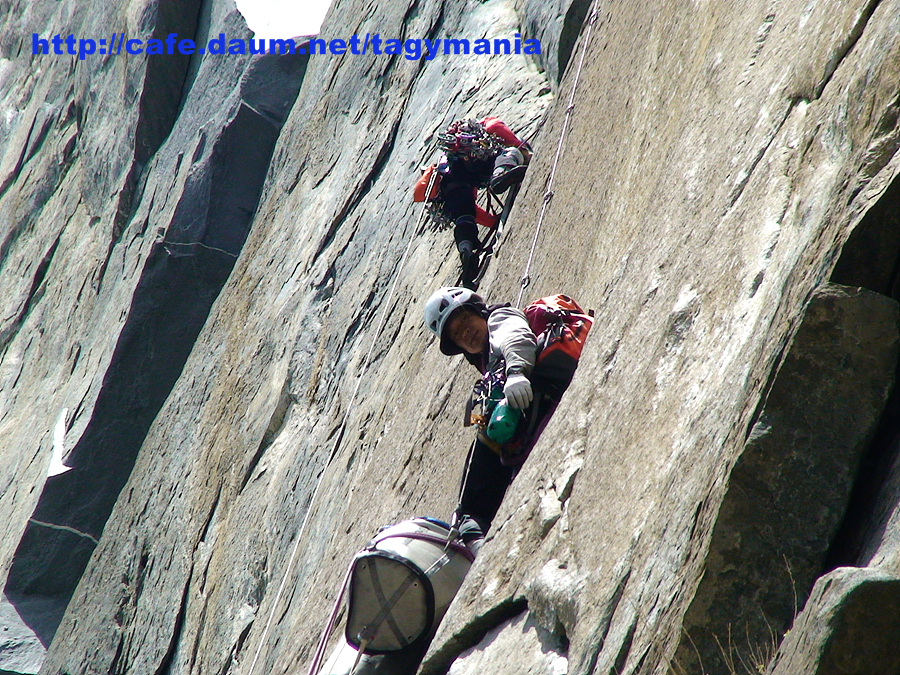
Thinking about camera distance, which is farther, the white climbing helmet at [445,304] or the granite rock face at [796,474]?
the white climbing helmet at [445,304]

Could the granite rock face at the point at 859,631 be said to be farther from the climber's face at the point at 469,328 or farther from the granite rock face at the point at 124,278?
the granite rock face at the point at 124,278

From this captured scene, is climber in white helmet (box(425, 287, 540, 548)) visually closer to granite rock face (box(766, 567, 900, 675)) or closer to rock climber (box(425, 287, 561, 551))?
rock climber (box(425, 287, 561, 551))

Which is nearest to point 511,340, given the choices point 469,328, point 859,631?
point 469,328

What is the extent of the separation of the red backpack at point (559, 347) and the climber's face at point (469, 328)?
55 cm

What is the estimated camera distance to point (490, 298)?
673 cm

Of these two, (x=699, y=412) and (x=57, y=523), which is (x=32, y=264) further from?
(x=699, y=412)

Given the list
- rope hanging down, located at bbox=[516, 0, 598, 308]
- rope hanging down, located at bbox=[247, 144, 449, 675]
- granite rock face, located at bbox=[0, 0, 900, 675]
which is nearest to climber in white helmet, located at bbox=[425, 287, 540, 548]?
granite rock face, located at bbox=[0, 0, 900, 675]

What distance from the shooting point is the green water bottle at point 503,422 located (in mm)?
4309

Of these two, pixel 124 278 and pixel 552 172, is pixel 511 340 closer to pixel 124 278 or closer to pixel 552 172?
pixel 552 172

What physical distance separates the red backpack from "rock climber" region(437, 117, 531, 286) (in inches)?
127

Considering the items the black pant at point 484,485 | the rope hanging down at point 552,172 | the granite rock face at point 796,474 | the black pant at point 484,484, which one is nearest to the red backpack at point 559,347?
the black pant at point 484,484

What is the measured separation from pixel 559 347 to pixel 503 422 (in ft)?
1.40

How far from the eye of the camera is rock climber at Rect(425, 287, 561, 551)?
4.38 meters

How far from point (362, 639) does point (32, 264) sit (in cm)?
1748
